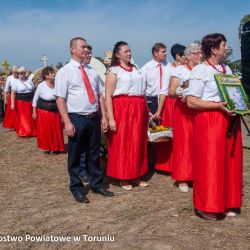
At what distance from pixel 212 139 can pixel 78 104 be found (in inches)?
61.3

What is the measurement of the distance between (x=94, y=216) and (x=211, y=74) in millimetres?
1910

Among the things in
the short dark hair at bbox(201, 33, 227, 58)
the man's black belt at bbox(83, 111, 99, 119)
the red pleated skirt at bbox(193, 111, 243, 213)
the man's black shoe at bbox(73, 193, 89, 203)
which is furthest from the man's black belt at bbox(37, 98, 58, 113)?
the short dark hair at bbox(201, 33, 227, 58)

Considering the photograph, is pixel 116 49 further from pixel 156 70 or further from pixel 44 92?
pixel 44 92

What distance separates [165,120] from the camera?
5906 millimetres

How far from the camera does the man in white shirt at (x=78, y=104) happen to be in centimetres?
450

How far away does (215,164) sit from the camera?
12.8ft

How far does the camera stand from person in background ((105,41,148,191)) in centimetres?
496

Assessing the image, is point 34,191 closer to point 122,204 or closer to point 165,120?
point 122,204

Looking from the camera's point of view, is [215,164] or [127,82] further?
[127,82]

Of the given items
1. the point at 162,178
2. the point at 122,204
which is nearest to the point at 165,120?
the point at 162,178

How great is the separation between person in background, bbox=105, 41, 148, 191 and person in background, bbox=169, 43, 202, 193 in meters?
0.42

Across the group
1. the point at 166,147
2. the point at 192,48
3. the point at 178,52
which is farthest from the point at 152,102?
the point at 192,48

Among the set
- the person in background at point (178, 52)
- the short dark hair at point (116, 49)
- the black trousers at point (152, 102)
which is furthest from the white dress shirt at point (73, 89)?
the black trousers at point (152, 102)

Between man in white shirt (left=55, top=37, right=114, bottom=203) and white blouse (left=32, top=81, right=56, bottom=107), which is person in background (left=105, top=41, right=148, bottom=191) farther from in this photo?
white blouse (left=32, top=81, right=56, bottom=107)
